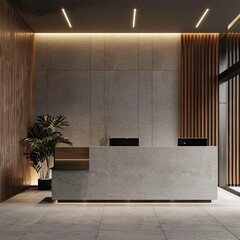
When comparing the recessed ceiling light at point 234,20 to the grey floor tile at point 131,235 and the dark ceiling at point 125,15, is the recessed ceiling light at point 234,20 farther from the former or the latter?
the grey floor tile at point 131,235

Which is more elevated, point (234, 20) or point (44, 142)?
point (234, 20)

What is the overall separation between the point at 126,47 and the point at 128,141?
11.2 feet

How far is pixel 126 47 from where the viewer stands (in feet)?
36.8

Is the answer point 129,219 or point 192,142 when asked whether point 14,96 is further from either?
point 129,219

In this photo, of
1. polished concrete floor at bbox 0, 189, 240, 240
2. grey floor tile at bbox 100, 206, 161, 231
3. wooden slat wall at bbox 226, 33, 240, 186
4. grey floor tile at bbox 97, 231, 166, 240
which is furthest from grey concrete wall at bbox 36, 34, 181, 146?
grey floor tile at bbox 97, 231, 166, 240

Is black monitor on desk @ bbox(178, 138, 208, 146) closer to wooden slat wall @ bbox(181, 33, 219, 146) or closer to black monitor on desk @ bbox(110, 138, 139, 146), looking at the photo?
black monitor on desk @ bbox(110, 138, 139, 146)

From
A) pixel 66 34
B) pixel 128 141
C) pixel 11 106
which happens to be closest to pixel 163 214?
pixel 128 141

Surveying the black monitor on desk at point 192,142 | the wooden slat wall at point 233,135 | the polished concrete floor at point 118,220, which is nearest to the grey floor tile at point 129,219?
the polished concrete floor at point 118,220

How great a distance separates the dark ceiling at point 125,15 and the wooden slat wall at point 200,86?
0.42 meters

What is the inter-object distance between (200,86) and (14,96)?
4390mm

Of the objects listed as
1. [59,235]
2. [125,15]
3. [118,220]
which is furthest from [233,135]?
[59,235]

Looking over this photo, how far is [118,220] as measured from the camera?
259 inches

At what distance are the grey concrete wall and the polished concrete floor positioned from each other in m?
2.86

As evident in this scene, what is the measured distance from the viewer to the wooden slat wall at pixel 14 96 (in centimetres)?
846
